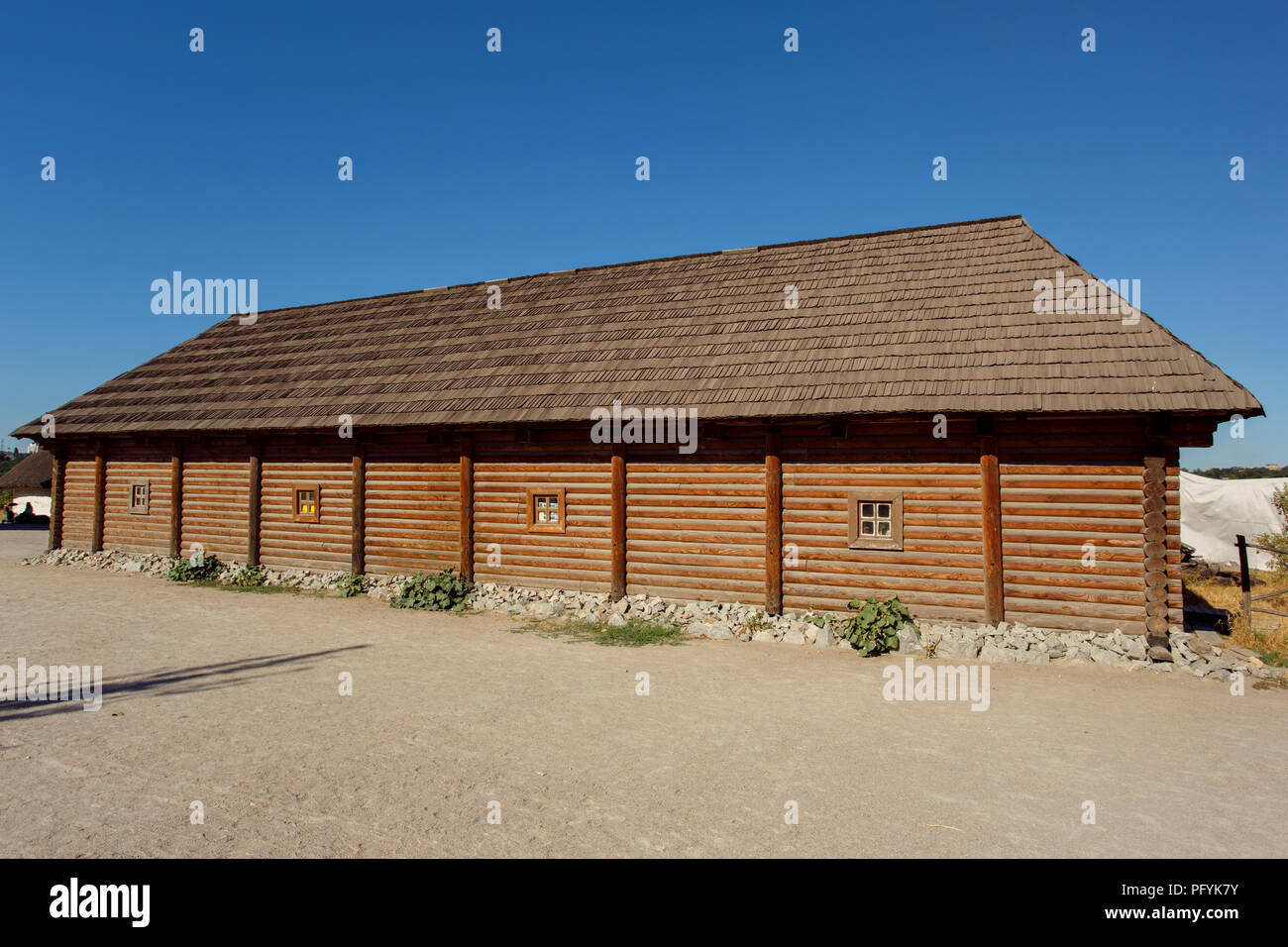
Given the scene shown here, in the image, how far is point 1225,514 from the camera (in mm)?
20172

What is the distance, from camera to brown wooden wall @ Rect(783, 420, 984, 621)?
9.77 m

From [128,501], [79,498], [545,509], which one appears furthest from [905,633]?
[79,498]

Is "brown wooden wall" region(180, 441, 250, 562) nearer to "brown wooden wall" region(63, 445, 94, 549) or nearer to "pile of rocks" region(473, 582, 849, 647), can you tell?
"brown wooden wall" region(63, 445, 94, 549)

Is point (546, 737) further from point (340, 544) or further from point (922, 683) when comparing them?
point (340, 544)

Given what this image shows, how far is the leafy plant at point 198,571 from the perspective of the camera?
15.8 meters

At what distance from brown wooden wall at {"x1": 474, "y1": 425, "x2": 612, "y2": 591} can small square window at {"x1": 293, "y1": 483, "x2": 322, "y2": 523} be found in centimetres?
420

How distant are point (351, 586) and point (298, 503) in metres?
2.64

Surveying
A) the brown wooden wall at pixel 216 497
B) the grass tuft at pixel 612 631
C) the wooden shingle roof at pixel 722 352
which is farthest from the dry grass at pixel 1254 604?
the brown wooden wall at pixel 216 497

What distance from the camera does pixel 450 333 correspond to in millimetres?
15852

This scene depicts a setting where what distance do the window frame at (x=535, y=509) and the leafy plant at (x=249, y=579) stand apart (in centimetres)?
684

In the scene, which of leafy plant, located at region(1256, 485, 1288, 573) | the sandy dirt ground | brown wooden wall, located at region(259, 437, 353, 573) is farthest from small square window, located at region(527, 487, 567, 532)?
leafy plant, located at region(1256, 485, 1288, 573)

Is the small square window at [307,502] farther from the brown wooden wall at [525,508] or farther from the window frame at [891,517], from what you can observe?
the window frame at [891,517]

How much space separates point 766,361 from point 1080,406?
14.6ft
